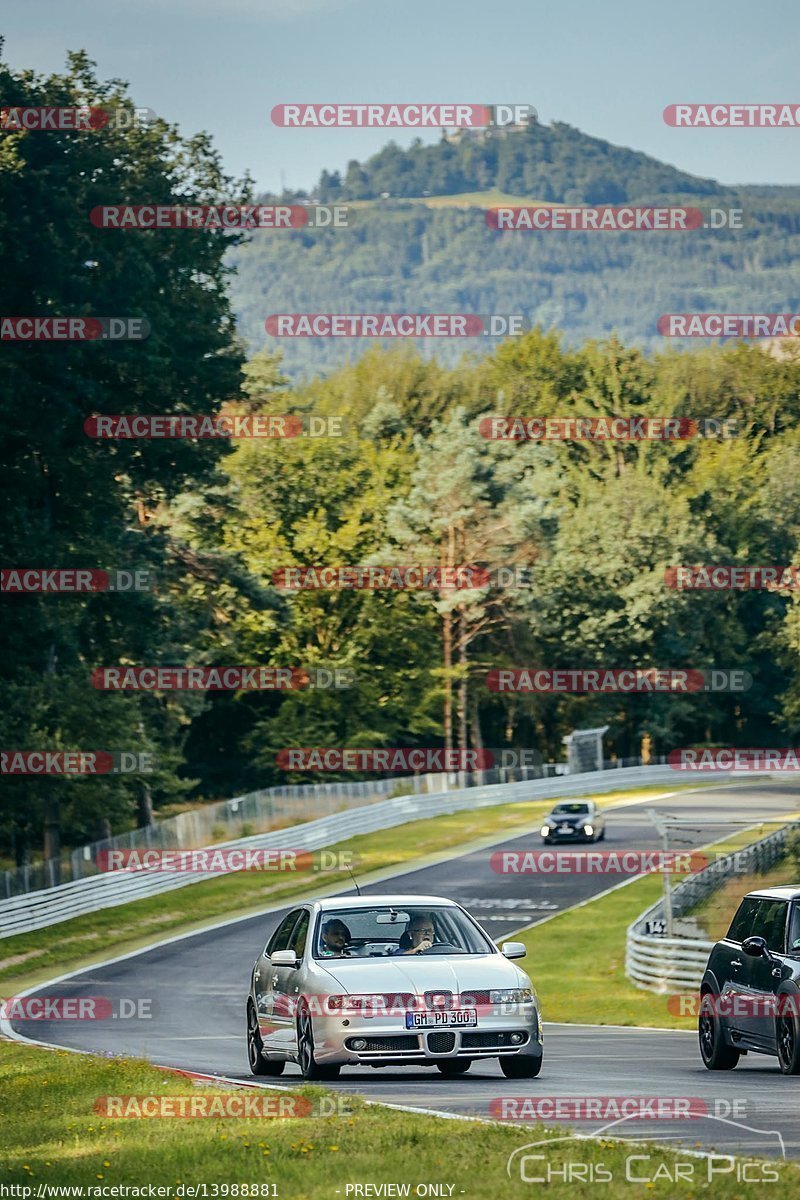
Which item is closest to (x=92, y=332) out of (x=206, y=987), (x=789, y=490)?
(x=206, y=987)

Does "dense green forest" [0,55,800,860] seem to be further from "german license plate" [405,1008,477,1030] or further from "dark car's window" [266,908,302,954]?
"german license plate" [405,1008,477,1030]

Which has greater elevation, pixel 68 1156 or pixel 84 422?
pixel 84 422

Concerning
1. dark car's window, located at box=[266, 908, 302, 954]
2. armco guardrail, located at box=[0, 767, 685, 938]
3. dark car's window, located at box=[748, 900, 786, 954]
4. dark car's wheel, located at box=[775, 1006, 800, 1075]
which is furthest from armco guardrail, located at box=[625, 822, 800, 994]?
dark car's wheel, located at box=[775, 1006, 800, 1075]

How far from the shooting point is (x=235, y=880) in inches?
2095

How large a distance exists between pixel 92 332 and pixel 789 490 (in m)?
58.4

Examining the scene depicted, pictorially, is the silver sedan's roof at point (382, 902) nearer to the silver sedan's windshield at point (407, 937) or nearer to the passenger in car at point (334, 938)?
the silver sedan's windshield at point (407, 937)

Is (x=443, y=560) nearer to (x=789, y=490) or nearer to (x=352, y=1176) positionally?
(x=789, y=490)

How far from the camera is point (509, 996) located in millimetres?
14789

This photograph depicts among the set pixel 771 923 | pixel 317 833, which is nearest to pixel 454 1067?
pixel 771 923

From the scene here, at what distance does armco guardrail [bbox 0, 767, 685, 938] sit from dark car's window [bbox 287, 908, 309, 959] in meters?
27.8

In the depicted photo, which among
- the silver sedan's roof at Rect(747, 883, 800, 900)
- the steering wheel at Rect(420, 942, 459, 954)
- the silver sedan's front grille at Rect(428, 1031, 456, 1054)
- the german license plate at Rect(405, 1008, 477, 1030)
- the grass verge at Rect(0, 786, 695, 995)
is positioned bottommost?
the grass verge at Rect(0, 786, 695, 995)

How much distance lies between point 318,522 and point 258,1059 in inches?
2655

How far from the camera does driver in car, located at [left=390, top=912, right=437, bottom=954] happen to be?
15773mm

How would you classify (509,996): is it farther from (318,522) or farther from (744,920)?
(318,522)
